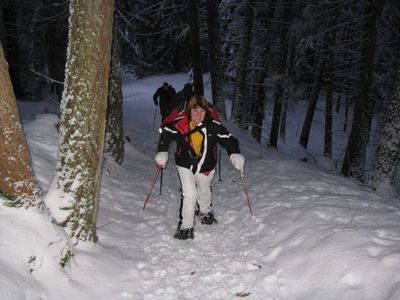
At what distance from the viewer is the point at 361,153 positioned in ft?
35.3

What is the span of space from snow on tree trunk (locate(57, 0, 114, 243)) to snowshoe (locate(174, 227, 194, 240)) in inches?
52.9

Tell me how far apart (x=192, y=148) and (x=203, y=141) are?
0.20 meters

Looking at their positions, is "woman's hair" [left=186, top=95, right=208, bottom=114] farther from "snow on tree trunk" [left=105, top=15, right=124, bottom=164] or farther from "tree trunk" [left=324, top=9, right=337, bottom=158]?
"tree trunk" [left=324, top=9, right=337, bottom=158]

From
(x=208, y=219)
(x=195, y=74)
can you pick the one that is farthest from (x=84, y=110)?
(x=195, y=74)

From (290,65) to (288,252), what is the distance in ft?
54.2

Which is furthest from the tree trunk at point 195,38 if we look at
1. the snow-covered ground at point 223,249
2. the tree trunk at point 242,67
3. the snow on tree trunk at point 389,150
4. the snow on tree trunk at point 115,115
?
the snow-covered ground at point 223,249

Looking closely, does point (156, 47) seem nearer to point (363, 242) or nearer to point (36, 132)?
point (36, 132)

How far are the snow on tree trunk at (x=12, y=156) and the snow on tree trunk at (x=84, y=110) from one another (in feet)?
1.82

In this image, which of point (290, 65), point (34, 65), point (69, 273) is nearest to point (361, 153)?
point (69, 273)

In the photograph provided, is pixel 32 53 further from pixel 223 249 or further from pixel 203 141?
pixel 223 249

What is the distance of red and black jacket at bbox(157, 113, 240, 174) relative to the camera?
561 cm

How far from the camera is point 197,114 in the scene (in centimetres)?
548

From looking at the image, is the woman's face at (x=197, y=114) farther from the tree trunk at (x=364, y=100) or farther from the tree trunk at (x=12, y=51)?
the tree trunk at (x=12, y=51)

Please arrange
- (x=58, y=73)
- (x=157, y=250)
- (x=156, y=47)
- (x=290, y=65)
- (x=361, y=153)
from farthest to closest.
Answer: (x=156, y=47)
(x=58, y=73)
(x=290, y=65)
(x=361, y=153)
(x=157, y=250)
